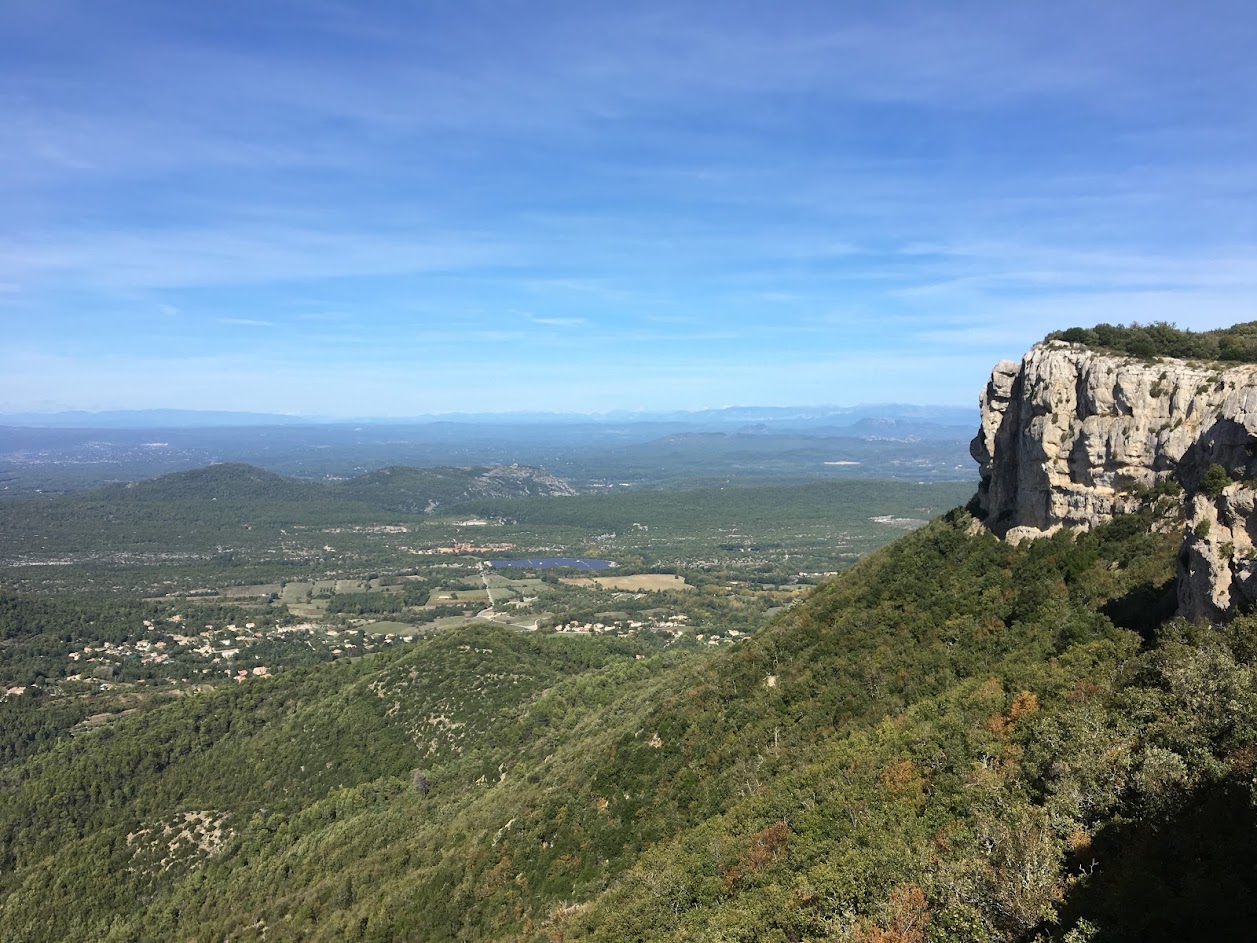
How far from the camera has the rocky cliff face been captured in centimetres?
2189

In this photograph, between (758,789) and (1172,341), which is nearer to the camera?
(758,789)

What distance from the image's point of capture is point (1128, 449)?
3294 cm

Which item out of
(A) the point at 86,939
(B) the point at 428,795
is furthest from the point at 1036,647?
(A) the point at 86,939

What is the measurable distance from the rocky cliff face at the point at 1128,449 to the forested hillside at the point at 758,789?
70.6 inches

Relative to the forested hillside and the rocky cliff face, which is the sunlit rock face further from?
the forested hillside

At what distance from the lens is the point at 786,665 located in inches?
1629

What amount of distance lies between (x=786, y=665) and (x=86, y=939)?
52.6 meters

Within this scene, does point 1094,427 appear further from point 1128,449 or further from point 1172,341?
point 1172,341

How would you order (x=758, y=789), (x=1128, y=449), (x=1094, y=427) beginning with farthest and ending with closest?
(x=1094, y=427) → (x=1128, y=449) → (x=758, y=789)

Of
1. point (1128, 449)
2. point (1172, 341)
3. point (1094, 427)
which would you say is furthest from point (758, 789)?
point (1172, 341)

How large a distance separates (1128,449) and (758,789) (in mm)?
23425

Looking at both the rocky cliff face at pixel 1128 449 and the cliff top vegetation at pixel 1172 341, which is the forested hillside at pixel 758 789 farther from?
the cliff top vegetation at pixel 1172 341

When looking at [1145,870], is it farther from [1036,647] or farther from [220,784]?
[220,784]

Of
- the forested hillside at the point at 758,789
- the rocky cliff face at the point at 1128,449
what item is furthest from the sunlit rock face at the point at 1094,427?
the forested hillside at the point at 758,789
